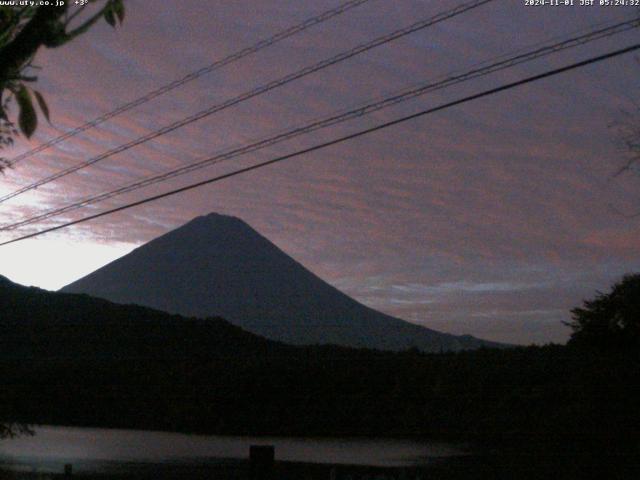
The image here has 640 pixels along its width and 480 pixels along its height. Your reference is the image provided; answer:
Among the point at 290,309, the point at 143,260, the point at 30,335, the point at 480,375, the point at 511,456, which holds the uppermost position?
the point at 143,260

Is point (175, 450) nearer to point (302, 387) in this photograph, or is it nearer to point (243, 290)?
point (302, 387)

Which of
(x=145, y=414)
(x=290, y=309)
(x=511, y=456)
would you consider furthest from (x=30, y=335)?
(x=290, y=309)

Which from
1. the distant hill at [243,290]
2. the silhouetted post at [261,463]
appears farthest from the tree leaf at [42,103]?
the distant hill at [243,290]

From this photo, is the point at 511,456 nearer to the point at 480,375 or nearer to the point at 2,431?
the point at 480,375

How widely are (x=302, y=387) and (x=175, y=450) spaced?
625 cm

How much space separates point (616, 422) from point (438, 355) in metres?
9.67

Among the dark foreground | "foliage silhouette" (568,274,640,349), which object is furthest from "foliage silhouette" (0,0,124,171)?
"foliage silhouette" (568,274,640,349)

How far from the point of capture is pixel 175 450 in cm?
3269

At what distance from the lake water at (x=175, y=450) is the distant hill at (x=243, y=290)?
280ft

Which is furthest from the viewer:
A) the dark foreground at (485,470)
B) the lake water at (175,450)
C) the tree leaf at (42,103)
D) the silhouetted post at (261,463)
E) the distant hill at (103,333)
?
the distant hill at (103,333)

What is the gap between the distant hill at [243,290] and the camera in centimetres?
13638

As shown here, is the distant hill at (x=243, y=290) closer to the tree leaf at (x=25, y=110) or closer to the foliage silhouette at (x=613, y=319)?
the foliage silhouette at (x=613, y=319)

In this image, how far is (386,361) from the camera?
34.8 meters

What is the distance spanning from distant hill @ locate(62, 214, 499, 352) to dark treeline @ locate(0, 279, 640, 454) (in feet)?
238
